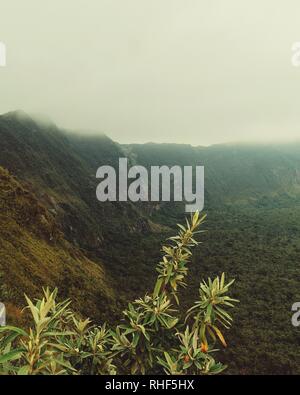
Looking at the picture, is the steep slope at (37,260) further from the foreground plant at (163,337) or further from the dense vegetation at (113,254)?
the foreground plant at (163,337)

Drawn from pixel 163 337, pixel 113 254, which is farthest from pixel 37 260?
pixel 113 254

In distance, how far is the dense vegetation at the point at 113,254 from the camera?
123 feet

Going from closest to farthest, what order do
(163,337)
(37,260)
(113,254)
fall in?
(163,337), (37,260), (113,254)

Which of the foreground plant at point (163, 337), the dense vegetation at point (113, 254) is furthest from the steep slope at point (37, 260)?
the foreground plant at point (163, 337)

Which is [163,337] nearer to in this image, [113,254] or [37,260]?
[37,260]

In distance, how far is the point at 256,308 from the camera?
178 ft

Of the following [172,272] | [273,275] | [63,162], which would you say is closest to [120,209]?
[63,162]

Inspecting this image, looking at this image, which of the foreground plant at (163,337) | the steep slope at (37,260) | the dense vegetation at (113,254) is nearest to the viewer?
the foreground plant at (163,337)

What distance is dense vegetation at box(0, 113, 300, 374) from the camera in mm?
37531

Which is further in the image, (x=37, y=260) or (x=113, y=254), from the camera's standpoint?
(x=113, y=254)

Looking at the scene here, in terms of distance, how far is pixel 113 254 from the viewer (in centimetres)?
8238

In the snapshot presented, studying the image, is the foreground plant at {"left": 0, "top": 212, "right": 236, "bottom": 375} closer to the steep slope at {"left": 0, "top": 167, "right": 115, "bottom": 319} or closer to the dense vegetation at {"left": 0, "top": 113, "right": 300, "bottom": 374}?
the dense vegetation at {"left": 0, "top": 113, "right": 300, "bottom": 374}
